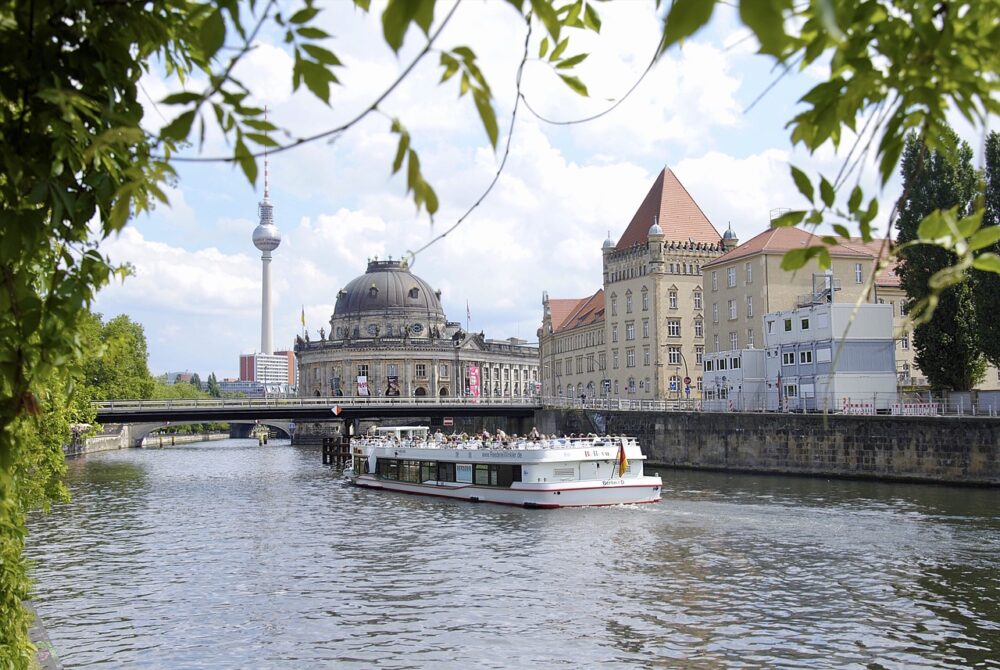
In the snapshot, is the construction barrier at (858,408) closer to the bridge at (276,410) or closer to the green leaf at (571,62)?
the bridge at (276,410)

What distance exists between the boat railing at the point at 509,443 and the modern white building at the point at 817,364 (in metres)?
13.3

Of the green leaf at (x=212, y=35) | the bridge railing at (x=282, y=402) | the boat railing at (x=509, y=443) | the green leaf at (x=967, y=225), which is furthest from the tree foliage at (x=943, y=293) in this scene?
the green leaf at (x=212, y=35)

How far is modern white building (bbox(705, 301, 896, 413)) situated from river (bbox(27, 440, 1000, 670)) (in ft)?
42.0

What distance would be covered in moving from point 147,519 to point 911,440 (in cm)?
3341

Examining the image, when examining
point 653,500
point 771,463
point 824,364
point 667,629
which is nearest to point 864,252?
point 824,364

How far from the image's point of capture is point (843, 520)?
1288 inches

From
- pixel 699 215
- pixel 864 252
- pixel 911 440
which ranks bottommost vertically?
pixel 911 440

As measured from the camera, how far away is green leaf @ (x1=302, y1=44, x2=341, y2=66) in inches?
147

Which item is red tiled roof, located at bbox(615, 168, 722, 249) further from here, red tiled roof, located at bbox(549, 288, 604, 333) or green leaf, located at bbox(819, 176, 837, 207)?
green leaf, located at bbox(819, 176, 837, 207)

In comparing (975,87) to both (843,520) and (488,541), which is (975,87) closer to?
(488,541)

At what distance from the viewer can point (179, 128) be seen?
12.2 ft

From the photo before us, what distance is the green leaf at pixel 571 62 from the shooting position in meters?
4.66

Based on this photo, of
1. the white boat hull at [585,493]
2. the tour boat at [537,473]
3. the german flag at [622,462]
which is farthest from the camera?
the german flag at [622,462]

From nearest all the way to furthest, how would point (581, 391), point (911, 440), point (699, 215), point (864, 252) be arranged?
point (911, 440)
point (864, 252)
point (699, 215)
point (581, 391)
